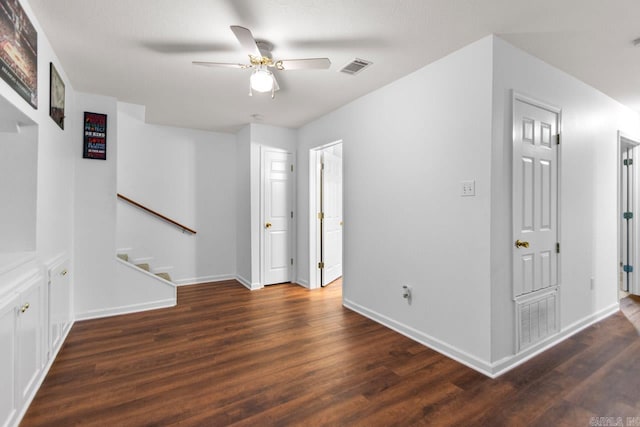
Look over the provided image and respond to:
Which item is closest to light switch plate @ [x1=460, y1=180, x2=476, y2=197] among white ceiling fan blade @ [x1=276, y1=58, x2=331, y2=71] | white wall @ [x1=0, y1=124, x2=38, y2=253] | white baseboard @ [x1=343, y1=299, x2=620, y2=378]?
white baseboard @ [x1=343, y1=299, x2=620, y2=378]

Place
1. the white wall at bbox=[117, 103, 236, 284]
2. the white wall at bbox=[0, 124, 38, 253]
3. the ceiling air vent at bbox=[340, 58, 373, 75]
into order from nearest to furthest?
the white wall at bbox=[0, 124, 38, 253] < the ceiling air vent at bbox=[340, 58, 373, 75] < the white wall at bbox=[117, 103, 236, 284]

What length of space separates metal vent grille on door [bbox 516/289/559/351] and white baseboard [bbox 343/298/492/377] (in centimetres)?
40

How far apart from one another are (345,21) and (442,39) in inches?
30.0

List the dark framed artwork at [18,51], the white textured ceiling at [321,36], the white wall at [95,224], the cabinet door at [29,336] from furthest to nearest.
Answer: the white wall at [95,224]
the white textured ceiling at [321,36]
the cabinet door at [29,336]
the dark framed artwork at [18,51]

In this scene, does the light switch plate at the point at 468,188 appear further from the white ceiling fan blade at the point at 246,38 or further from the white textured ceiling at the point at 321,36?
the white ceiling fan blade at the point at 246,38

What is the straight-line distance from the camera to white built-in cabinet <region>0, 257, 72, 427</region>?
1.58 metres

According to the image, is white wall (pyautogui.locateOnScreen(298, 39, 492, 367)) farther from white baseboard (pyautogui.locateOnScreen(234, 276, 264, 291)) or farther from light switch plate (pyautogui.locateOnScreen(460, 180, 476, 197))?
white baseboard (pyautogui.locateOnScreen(234, 276, 264, 291))

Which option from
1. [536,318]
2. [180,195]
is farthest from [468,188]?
[180,195]

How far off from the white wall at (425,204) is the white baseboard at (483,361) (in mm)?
13

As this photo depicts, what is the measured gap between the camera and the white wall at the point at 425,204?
231 centimetres

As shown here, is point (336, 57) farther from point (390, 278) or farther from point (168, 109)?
point (168, 109)

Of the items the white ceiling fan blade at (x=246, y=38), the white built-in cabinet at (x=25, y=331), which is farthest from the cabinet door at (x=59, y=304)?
the white ceiling fan blade at (x=246, y=38)

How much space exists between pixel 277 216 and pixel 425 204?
263cm

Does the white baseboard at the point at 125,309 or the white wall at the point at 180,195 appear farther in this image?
the white wall at the point at 180,195
